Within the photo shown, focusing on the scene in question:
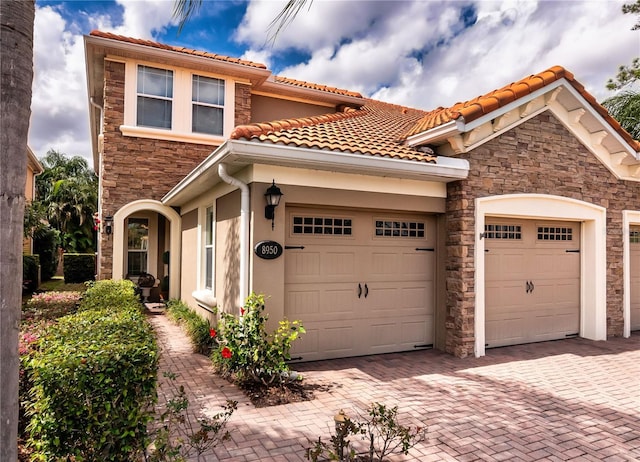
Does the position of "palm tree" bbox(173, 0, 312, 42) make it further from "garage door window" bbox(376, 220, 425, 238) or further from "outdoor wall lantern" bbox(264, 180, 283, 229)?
"garage door window" bbox(376, 220, 425, 238)

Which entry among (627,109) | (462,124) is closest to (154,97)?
(462,124)

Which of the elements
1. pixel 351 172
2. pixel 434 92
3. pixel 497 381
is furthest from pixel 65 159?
pixel 497 381

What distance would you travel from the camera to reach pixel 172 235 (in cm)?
1225

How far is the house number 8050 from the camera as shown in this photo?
5887 millimetres

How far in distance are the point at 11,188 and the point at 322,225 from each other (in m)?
5.03

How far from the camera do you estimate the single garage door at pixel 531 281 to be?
7645mm

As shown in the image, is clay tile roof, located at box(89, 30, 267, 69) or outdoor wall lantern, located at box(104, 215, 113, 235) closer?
clay tile roof, located at box(89, 30, 267, 69)

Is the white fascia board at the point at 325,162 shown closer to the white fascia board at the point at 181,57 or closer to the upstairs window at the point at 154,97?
the upstairs window at the point at 154,97

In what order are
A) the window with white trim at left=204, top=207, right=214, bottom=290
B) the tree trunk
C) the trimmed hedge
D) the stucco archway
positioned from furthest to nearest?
the stucco archway
the window with white trim at left=204, top=207, right=214, bottom=290
the trimmed hedge
the tree trunk

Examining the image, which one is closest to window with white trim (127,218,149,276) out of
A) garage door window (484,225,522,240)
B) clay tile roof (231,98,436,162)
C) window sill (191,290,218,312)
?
window sill (191,290,218,312)

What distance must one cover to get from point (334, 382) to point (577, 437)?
288 cm

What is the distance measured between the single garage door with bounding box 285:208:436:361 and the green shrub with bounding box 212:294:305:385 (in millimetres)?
880

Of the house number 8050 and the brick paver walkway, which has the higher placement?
the house number 8050

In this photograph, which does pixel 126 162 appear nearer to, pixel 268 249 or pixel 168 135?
pixel 168 135
